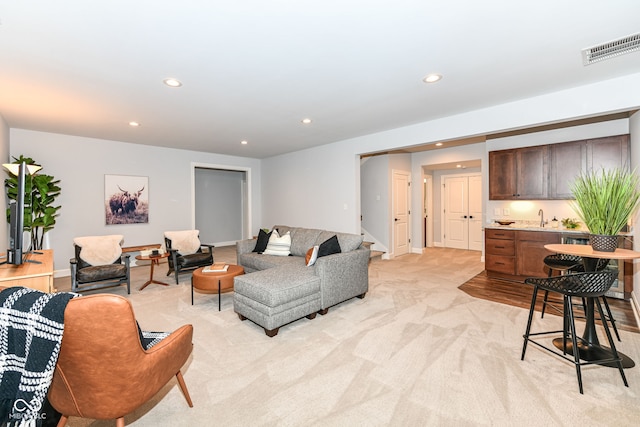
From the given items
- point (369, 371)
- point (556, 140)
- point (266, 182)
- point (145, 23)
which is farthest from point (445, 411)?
point (266, 182)

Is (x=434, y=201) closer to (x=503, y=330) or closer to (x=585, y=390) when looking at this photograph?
(x=503, y=330)

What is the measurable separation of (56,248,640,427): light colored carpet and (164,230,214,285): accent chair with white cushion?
123 cm

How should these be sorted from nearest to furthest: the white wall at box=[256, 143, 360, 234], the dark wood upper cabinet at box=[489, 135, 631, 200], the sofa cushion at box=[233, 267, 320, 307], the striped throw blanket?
the striped throw blanket, the sofa cushion at box=[233, 267, 320, 307], the dark wood upper cabinet at box=[489, 135, 631, 200], the white wall at box=[256, 143, 360, 234]

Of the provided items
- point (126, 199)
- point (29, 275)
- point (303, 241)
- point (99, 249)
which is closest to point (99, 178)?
point (126, 199)

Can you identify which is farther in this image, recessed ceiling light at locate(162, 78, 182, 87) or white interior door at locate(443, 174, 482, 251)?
white interior door at locate(443, 174, 482, 251)

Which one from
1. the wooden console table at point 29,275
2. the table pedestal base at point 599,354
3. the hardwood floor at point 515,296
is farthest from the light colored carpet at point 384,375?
the wooden console table at point 29,275

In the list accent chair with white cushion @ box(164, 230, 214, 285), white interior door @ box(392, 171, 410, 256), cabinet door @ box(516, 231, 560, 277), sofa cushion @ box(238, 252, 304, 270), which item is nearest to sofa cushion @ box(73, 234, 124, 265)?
accent chair with white cushion @ box(164, 230, 214, 285)

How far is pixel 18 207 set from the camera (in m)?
2.54

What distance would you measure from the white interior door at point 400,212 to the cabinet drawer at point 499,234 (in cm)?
227

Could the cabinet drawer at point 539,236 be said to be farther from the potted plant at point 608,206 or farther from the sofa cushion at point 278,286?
the sofa cushion at point 278,286

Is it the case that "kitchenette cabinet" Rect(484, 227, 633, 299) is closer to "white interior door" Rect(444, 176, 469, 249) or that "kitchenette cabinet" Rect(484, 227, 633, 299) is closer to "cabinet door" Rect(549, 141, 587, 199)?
"cabinet door" Rect(549, 141, 587, 199)

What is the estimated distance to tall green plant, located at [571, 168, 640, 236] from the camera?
232 centimetres

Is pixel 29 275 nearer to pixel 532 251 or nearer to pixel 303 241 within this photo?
pixel 303 241

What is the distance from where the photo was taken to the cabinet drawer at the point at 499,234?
493 centimetres
